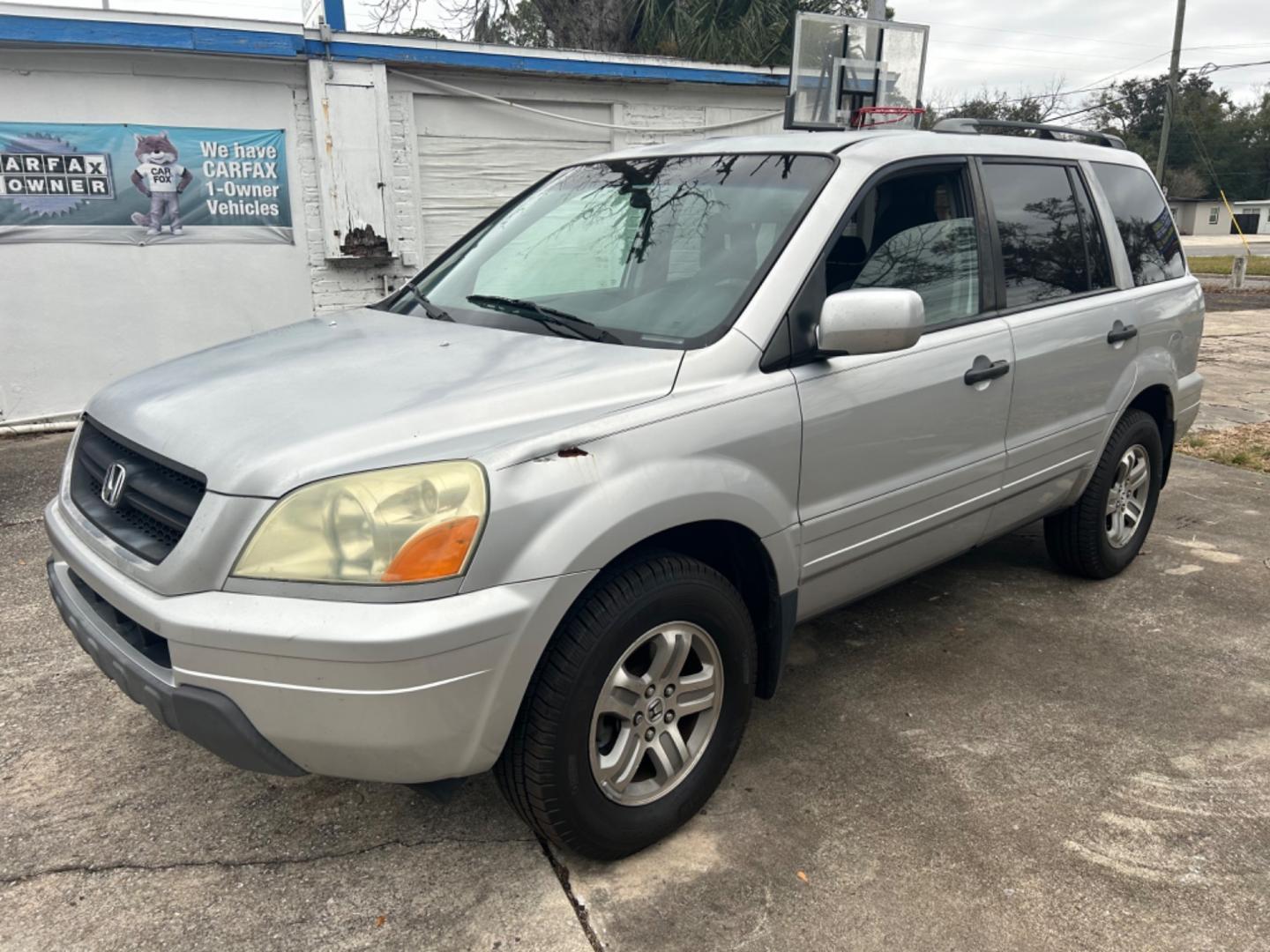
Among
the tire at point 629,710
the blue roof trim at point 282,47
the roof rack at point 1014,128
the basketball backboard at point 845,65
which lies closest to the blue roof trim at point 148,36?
the blue roof trim at point 282,47

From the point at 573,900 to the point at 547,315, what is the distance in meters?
1.60

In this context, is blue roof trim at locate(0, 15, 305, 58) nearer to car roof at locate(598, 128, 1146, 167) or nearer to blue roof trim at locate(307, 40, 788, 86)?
blue roof trim at locate(307, 40, 788, 86)

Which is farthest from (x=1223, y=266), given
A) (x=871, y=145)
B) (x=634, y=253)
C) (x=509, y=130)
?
(x=634, y=253)

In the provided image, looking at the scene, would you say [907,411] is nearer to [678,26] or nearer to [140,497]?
[140,497]

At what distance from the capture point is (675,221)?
309cm

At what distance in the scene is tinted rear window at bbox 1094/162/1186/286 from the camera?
13.7 feet

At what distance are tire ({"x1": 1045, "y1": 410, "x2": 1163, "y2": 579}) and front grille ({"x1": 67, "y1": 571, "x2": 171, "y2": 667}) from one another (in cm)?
354

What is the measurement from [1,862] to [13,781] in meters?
0.40

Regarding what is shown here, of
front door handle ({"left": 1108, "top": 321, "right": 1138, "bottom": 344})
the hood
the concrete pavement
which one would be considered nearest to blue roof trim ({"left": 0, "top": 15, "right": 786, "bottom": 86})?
the concrete pavement

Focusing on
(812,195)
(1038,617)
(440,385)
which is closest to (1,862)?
(440,385)

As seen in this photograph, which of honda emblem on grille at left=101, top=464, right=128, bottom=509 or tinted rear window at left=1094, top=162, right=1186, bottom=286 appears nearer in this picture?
honda emblem on grille at left=101, top=464, right=128, bottom=509

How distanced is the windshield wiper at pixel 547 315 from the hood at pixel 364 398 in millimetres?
73

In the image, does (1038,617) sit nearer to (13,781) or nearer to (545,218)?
(545,218)

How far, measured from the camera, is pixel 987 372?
328 cm
